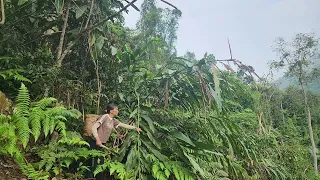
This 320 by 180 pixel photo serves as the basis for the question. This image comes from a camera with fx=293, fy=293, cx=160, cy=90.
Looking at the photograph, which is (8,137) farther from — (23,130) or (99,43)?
(99,43)

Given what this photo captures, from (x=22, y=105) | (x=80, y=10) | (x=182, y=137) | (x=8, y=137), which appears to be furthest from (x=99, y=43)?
(x=8, y=137)

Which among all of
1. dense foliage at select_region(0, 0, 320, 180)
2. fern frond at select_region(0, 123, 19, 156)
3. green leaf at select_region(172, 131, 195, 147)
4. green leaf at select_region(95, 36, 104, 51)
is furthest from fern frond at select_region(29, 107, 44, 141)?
green leaf at select_region(172, 131, 195, 147)

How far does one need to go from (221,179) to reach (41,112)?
2.32 m

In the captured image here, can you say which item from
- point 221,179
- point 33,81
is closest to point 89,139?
point 33,81

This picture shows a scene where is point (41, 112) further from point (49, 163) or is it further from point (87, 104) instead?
point (87, 104)

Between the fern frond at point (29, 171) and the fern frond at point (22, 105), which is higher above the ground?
the fern frond at point (22, 105)

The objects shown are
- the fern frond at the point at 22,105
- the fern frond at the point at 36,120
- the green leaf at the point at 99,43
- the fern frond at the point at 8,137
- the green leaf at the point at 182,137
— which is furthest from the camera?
the green leaf at the point at 99,43

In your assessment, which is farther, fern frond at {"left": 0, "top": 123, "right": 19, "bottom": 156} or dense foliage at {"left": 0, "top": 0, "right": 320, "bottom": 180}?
dense foliage at {"left": 0, "top": 0, "right": 320, "bottom": 180}

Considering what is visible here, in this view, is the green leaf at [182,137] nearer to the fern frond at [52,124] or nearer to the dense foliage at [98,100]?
the dense foliage at [98,100]

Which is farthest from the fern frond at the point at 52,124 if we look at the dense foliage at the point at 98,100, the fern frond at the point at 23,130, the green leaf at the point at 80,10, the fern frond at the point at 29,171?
the green leaf at the point at 80,10

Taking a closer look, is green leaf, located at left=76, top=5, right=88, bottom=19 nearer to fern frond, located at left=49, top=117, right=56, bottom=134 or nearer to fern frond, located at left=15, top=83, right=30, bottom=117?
fern frond, located at left=15, top=83, right=30, bottom=117

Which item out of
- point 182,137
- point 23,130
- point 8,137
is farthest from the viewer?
point 182,137

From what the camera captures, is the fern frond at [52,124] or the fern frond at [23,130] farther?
the fern frond at [52,124]

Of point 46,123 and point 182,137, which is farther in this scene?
point 182,137
